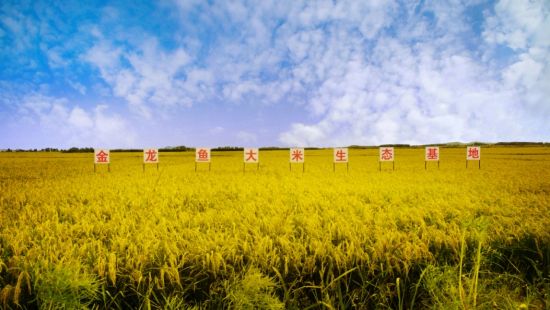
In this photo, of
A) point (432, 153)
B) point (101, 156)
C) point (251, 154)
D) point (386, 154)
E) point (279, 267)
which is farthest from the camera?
point (432, 153)

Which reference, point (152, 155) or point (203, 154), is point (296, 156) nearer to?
point (203, 154)

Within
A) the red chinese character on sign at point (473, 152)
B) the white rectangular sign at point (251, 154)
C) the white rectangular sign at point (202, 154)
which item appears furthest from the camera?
the red chinese character on sign at point (473, 152)

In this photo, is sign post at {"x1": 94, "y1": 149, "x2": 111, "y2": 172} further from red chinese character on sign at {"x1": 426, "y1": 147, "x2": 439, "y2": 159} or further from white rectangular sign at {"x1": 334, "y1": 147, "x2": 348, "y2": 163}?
red chinese character on sign at {"x1": 426, "y1": 147, "x2": 439, "y2": 159}

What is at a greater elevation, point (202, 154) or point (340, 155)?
point (202, 154)

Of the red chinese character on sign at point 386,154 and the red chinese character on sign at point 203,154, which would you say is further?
the red chinese character on sign at point 203,154

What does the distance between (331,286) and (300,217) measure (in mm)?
2087

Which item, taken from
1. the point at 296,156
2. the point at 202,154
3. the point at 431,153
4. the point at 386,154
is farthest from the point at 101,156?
the point at 431,153

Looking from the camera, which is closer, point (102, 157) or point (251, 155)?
point (102, 157)

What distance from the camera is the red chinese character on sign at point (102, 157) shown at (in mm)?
17781

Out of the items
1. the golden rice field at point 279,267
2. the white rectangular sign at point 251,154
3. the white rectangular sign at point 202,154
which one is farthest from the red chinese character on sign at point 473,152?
the white rectangular sign at point 202,154

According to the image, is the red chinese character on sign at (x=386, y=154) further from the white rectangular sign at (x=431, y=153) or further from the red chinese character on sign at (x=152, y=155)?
the red chinese character on sign at (x=152, y=155)

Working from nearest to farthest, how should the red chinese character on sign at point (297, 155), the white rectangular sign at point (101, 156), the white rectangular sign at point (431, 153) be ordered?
the white rectangular sign at point (101, 156) → the red chinese character on sign at point (297, 155) → the white rectangular sign at point (431, 153)

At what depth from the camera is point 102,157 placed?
706 inches

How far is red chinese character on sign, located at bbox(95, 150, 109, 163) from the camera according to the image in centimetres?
1778
